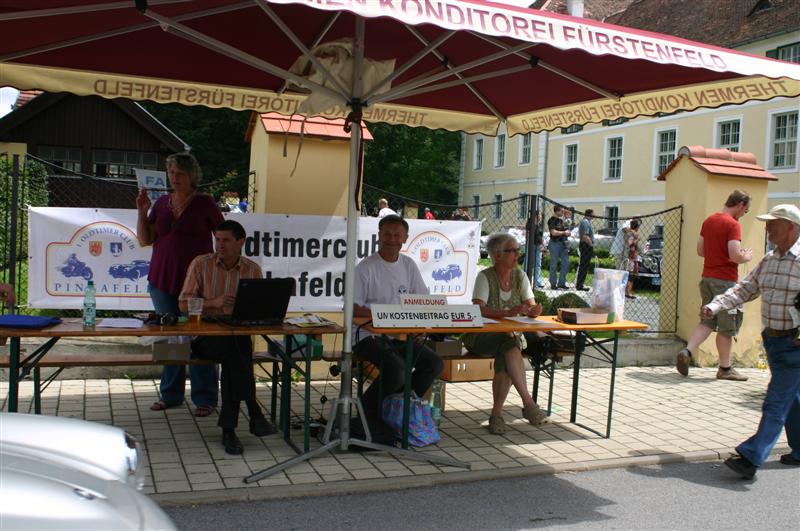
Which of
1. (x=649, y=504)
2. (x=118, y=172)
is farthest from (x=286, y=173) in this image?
(x=118, y=172)

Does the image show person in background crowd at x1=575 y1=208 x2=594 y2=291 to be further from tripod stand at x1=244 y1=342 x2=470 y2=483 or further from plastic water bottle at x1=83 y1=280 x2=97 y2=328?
plastic water bottle at x1=83 y1=280 x2=97 y2=328

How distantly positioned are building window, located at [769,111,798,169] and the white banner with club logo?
2269cm

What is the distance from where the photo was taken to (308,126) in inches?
302

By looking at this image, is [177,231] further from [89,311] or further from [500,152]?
[500,152]

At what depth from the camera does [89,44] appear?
5.93 m

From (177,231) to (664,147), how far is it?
3043 cm

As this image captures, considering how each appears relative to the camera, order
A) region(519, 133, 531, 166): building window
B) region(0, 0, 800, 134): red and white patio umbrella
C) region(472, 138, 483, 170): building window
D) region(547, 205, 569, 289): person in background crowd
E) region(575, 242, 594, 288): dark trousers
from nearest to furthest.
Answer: region(0, 0, 800, 134): red and white patio umbrella < region(575, 242, 594, 288): dark trousers < region(547, 205, 569, 289): person in background crowd < region(519, 133, 531, 166): building window < region(472, 138, 483, 170): building window

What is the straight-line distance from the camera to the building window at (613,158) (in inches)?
1422

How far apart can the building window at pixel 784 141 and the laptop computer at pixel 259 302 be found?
83.1 feet

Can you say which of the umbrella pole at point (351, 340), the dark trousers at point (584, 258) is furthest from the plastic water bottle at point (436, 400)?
the dark trousers at point (584, 258)

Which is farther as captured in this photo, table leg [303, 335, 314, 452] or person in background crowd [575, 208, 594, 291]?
person in background crowd [575, 208, 594, 291]

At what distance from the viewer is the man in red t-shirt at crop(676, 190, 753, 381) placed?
8.49 meters

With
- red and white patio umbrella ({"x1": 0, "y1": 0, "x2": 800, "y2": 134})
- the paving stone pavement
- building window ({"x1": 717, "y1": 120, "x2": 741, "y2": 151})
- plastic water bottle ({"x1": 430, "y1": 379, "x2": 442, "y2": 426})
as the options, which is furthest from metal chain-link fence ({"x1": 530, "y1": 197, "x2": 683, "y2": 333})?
building window ({"x1": 717, "y1": 120, "x2": 741, "y2": 151})

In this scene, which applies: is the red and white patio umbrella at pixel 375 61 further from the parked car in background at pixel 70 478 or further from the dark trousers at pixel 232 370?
the parked car in background at pixel 70 478
